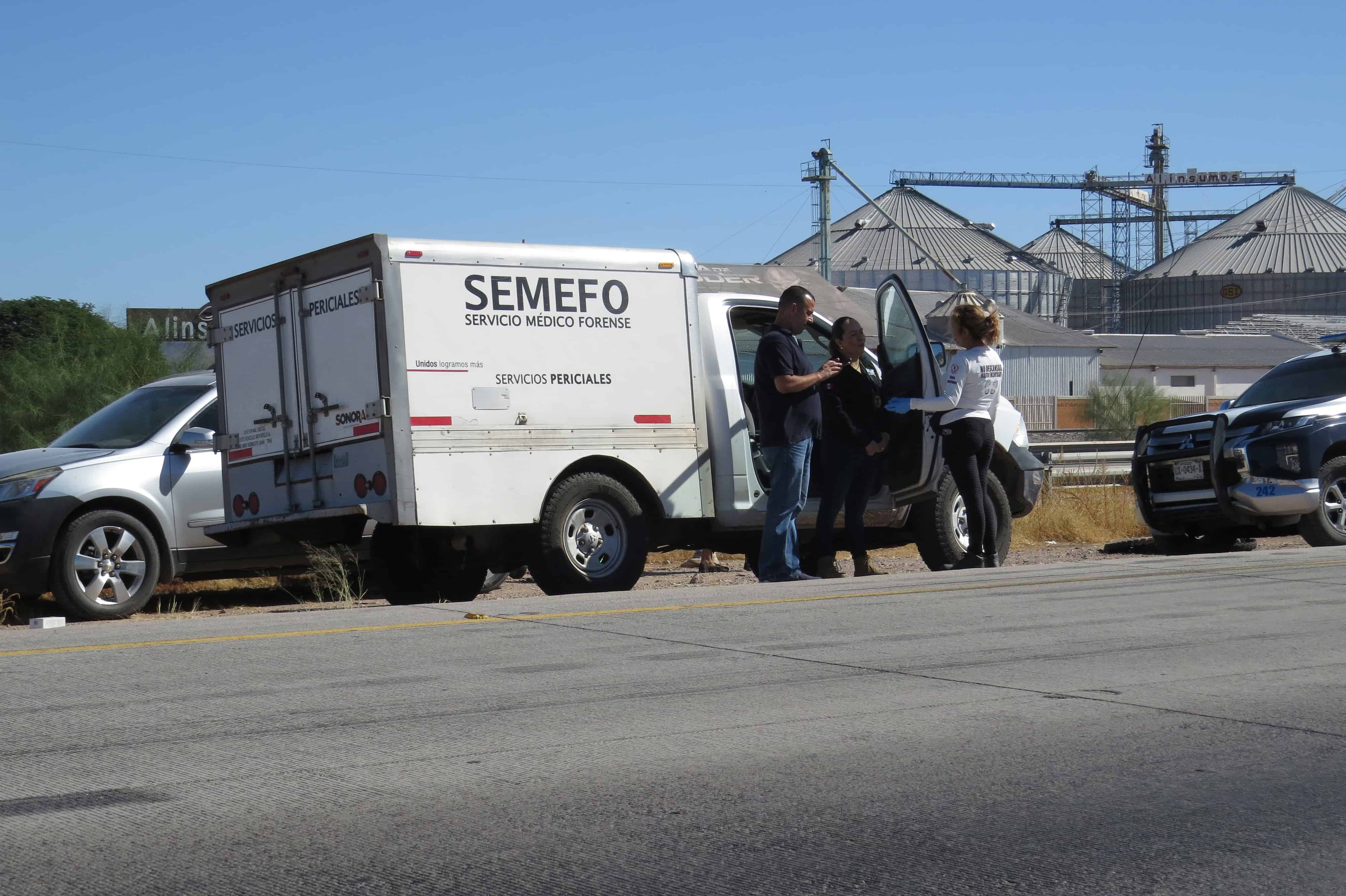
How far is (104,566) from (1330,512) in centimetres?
969

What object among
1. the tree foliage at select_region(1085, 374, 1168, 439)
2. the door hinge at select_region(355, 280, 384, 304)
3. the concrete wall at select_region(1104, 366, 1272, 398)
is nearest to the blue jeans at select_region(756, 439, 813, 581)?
the door hinge at select_region(355, 280, 384, 304)

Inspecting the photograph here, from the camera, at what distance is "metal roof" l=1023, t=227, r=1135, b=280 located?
12138cm

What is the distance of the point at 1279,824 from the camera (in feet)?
13.3

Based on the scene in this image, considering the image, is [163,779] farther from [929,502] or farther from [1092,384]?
[1092,384]

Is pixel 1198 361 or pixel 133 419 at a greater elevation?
pixel 1198 361

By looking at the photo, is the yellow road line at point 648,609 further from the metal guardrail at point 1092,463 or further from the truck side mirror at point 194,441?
the metal guardrail at point 1092,463

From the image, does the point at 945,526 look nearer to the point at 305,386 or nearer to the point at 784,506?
the point at 784,506

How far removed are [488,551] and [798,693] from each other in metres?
4.28

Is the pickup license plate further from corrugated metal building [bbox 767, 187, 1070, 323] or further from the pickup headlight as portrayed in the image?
corrugated metal building [bbox 767, 187, 1070, 323]

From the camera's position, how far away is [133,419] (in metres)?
11.3

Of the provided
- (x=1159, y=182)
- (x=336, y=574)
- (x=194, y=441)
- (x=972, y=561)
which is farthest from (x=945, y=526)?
(x=1159, y=182)

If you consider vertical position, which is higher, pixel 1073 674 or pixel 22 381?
pixel 22 381

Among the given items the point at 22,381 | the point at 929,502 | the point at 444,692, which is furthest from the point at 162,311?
the point at 444,692

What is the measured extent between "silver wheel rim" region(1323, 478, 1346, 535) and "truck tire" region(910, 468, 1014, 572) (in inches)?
119
